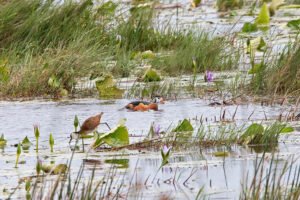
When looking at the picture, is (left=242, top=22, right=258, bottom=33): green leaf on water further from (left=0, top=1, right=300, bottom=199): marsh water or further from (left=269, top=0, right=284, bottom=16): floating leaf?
(left=0, top=1, right=300, bottom=199): marsh water

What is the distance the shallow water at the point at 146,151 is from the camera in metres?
3.62

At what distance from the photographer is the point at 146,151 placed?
439cm

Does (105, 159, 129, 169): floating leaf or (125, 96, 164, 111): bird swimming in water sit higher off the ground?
(125, 96, 164, 111): bird swimming in water

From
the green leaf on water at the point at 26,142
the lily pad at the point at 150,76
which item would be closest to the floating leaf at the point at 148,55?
the lily pad at the point at 150,76

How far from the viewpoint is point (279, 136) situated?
464cm

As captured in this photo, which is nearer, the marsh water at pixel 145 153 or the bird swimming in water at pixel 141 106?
the marsh water at pixel 145 153

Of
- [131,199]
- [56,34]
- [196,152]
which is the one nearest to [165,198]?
[131,199]

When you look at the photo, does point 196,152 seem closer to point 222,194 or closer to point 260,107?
point 222,194

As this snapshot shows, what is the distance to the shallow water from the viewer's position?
11.9 ft

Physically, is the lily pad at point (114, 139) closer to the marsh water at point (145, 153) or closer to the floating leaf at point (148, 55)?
the marsh water at point (145, 153)

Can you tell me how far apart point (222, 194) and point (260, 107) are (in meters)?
2.81

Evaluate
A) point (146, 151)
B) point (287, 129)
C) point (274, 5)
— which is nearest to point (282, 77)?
point (287, 129)

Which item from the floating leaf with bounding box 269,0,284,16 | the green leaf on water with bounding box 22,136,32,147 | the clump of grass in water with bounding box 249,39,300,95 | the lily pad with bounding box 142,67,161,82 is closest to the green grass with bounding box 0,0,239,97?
the lily pad with bounding box 142,67,161,82

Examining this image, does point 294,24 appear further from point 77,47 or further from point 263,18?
point 77,47
